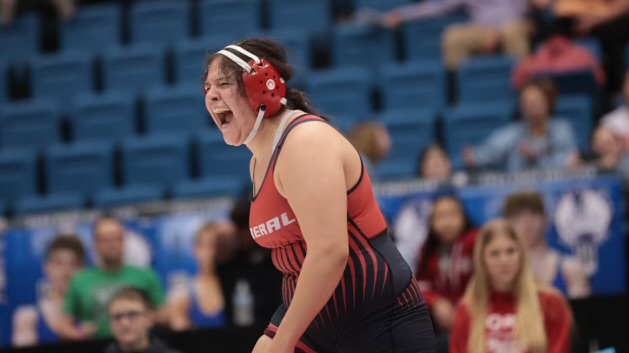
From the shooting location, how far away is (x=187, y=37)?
1007 cm

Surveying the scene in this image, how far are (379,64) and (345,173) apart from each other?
259 inches

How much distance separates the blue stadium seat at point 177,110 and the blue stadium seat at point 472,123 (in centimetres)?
224

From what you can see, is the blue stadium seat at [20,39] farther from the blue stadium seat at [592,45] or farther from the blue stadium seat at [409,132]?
the blue stadium seat at [592,45]

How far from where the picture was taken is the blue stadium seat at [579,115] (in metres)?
7.71

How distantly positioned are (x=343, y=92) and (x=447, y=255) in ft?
10.6

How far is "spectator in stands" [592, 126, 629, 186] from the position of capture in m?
6.39

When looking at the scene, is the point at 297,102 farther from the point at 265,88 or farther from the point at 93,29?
the point at 93,29

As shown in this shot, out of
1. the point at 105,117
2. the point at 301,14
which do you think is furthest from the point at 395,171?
the point at 105,117

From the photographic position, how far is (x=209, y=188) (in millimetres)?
8180

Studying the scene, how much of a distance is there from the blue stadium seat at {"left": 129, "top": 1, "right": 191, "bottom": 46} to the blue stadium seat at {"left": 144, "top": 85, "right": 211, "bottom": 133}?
3.34ft

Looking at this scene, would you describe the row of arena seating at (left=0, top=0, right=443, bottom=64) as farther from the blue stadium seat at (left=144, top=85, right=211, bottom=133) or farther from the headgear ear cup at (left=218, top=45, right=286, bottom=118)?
the headgear ear cup at (left=218, top=45, right=286, bottom=118)

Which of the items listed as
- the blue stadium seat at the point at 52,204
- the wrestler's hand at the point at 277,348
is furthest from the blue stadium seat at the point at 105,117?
the wrestler's hand at the point at 277,348

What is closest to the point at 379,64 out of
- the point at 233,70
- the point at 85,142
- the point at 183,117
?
the point at 183,117

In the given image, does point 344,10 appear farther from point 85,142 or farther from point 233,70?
point 233,70
